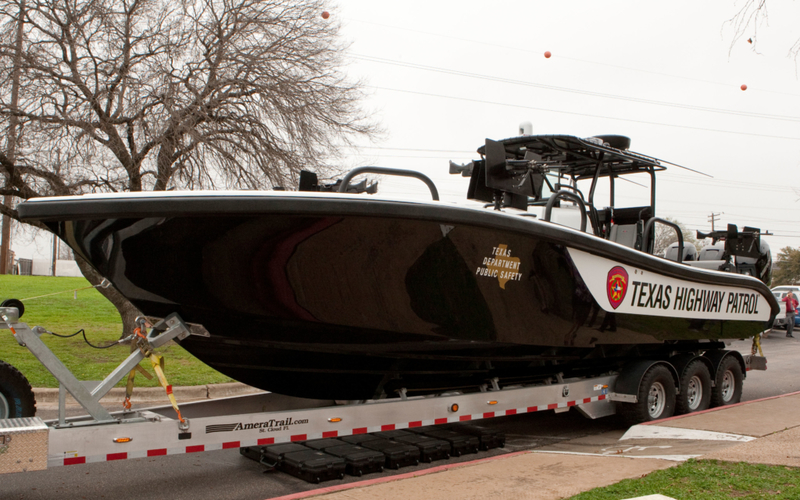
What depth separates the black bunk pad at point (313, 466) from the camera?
191 inches

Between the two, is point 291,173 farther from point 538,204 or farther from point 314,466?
point 314,466

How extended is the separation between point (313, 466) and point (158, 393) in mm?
3899

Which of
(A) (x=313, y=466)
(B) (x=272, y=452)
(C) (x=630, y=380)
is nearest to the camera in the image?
(A) (x=313, y=466)

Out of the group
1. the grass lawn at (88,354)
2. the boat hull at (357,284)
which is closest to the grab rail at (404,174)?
the boat hull at (357,284)

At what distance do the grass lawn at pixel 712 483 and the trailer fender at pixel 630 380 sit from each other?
2.04 metres

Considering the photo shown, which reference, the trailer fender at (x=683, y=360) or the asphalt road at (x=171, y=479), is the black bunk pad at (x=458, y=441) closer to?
the asphalt road at (x=171, y=479)

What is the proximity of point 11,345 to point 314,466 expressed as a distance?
314 inches

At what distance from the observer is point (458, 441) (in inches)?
226

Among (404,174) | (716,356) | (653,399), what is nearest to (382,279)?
(404,174)

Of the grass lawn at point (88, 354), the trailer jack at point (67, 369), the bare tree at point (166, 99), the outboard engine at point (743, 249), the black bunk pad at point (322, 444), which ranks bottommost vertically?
the black bunk pad at point (322, 444)

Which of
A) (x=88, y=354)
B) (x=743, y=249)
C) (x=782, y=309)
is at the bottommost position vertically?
(x=88, y=354)

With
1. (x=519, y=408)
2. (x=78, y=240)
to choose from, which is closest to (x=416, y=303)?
(x=519, y=408)

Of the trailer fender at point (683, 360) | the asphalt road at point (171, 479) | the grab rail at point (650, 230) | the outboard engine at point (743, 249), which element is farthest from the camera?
the outboard engine at point (743, 249)

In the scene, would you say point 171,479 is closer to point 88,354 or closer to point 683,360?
point 683,360
